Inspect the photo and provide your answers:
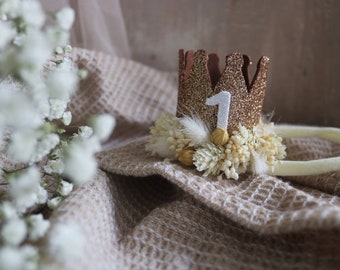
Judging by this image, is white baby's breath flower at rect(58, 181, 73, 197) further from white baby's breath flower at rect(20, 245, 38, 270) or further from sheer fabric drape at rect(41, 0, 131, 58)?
sheer fabric drape at rect(41, 0, 131, 58)

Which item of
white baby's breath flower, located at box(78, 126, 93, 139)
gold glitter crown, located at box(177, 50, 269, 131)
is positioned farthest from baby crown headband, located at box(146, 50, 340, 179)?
white baby's breath flower, located at box(78, 126, 93, 139)

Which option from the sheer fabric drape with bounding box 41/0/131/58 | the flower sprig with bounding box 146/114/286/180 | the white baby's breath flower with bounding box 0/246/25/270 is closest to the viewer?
the white baby's breath flower with bounding box 0/246/25/270

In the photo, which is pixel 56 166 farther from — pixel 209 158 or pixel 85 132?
pixel 209 158

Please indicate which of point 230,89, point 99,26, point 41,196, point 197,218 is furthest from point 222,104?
point 99,26

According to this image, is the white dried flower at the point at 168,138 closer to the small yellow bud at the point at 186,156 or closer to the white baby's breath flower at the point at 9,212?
the small yellow bud at the point at 186,156

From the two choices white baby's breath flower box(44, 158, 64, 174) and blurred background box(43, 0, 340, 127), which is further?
blurred background box(43, 0, 340, 127)

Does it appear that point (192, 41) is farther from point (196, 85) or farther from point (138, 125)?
point (196, 85)

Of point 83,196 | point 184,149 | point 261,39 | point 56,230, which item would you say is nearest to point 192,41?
point 261,39
